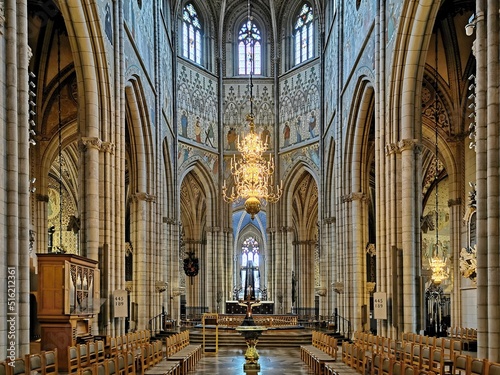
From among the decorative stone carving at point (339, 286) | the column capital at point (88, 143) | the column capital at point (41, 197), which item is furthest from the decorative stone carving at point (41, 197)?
the decorative stone carving at point (339, 286)

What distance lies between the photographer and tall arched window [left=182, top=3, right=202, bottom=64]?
44.2 meters

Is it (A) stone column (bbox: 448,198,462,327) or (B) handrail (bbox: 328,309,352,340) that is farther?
(B) handrail (bbox: 328,309,352,340)

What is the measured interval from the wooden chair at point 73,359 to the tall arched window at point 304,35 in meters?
32.3

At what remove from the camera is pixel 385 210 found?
76.0ft

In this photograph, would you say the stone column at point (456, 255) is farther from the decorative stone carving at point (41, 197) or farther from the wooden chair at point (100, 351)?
the decorative stone carving at point (41, 197)

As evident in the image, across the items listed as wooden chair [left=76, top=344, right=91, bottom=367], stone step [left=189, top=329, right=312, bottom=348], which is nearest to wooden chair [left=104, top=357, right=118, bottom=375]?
wooden chair [left=76, top=344, right=91, bottom=367]

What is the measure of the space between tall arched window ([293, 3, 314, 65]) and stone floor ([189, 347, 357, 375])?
21842mm

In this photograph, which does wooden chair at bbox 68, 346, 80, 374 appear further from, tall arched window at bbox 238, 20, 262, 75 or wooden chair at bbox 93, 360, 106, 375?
tall arched window at bbox 238, 20, 262, 75

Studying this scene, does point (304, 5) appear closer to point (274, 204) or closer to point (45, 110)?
point (274, 204)

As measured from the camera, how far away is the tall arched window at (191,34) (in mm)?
44250

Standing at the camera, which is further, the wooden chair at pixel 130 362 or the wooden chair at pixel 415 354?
the wooden chair at pixel 415 354

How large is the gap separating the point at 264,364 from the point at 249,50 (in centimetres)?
2818

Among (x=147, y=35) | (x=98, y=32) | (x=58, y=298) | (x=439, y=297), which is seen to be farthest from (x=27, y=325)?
(x=439, y=297)

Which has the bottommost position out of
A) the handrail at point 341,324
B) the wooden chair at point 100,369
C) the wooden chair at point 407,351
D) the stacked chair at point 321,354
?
the handrail at point 341,324
